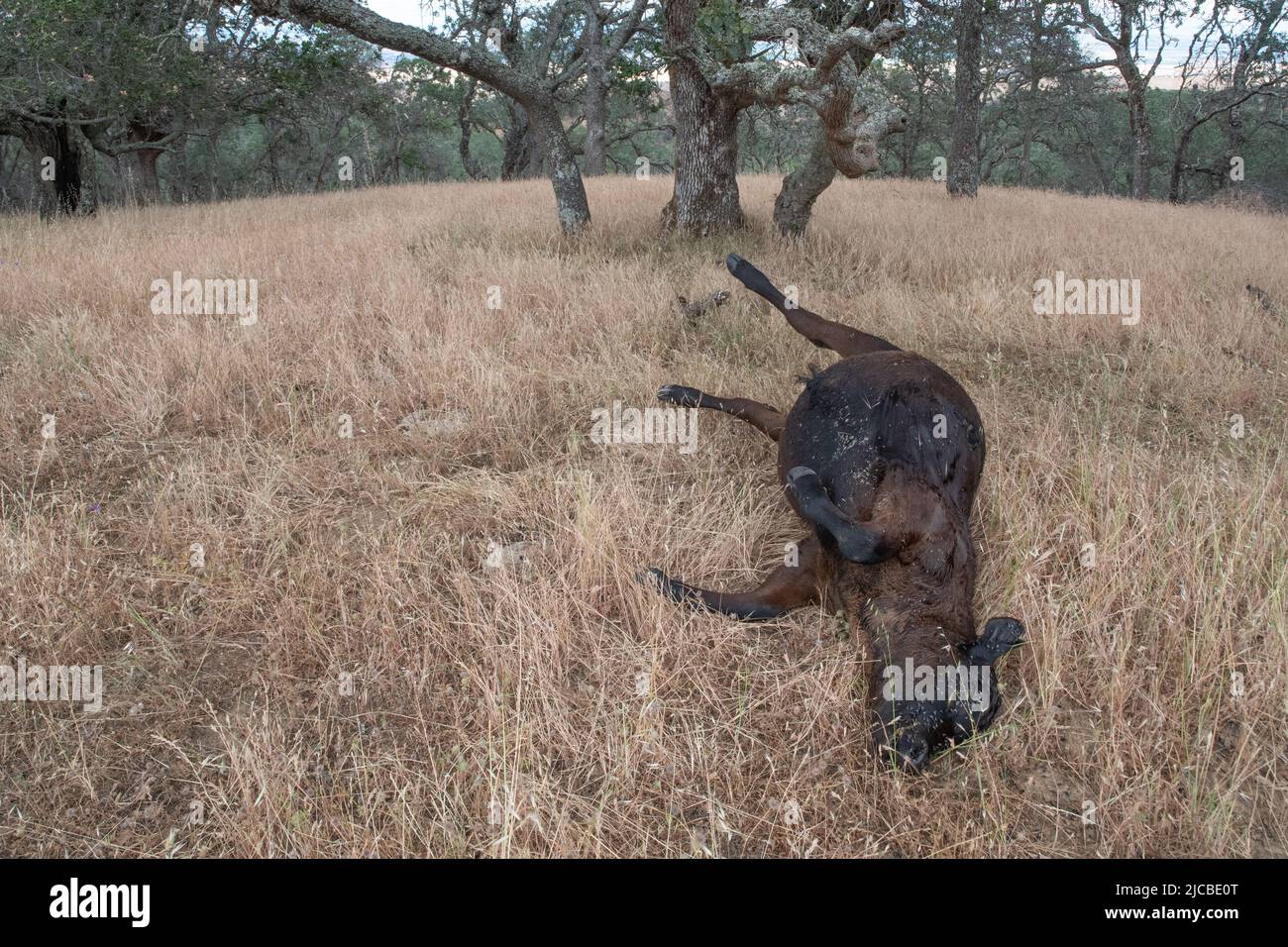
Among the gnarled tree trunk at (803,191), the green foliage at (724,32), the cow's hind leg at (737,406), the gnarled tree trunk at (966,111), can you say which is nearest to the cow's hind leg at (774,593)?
the cow's hind leg at (737,406)

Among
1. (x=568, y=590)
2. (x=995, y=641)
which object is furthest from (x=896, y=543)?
(x=568, y=590)

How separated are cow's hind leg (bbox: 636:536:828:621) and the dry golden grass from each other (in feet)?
0.24

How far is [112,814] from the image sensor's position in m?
1.95

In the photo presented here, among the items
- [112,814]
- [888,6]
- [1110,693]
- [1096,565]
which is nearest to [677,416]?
[1096,565]

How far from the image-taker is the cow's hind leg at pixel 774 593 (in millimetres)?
2543

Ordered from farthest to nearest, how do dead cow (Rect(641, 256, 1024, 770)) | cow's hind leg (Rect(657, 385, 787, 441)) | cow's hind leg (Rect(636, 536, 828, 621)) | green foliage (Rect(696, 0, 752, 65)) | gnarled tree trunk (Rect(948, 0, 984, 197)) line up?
gnarled tree trunk (Rect(948, 0, 984, 197)), green foliage (Rect(696, 0, 752, 65)), cow's hind leg (Rect(657, 385, 787, 441)), cow's hind leg (Rect(636, 536, 828, 621)), dead cow (Rect(641, 256, 1024, 770))

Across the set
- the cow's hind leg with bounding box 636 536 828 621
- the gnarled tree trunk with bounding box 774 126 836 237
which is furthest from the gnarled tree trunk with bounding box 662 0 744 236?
the cow's hind leg with bounding box 636 536 828 621

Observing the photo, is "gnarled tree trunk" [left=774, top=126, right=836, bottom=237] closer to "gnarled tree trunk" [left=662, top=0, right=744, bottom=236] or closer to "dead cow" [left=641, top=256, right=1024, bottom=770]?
"gnarled tree trunk" [left=662, top=0, right=744, bottom=236]

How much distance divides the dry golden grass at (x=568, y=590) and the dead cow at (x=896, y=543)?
0.12 metres

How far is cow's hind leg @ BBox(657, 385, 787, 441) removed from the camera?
349 centimetres

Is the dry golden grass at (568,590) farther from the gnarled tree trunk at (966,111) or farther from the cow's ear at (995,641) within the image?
the gnarled tree trunk at (966,111)

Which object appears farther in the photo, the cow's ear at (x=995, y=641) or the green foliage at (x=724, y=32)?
the green foliage at (x=724, y=32)
